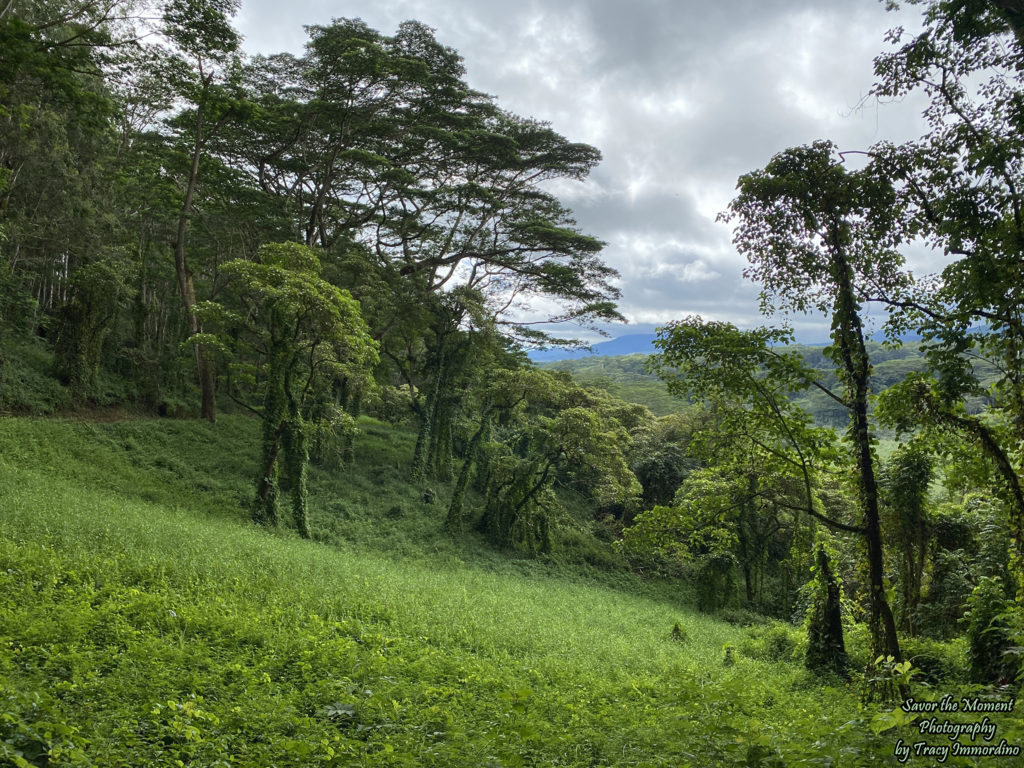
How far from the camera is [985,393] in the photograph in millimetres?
6070

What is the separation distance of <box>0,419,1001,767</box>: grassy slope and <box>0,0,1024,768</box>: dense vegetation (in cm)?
6

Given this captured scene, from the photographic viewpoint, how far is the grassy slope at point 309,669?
13.8ft

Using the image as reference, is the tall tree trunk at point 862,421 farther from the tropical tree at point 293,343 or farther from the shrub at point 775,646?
the tropical tree at point 293,343

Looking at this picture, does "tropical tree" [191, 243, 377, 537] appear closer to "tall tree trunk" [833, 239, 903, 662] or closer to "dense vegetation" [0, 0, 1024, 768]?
"dense vegetation" [0, 0, 1024, 768]

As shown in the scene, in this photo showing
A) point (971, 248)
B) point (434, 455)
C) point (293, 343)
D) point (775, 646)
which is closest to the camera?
point (971, 248)

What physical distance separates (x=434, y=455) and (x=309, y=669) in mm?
20098

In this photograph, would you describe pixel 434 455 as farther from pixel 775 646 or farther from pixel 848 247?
pixel 848 247

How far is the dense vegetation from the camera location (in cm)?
527

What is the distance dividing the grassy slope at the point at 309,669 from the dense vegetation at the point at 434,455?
55 mm

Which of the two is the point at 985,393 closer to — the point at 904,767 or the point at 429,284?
the point at 904,767

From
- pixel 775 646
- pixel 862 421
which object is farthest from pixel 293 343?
pixel 775 646

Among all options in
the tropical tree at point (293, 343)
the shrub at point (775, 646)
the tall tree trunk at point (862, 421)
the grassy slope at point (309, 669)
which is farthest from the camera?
the tropical tree at point (293, 343)

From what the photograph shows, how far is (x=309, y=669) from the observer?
19.6 ft

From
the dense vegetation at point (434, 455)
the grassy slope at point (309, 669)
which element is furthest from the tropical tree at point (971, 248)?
the grassy slope at point (309, 669)
